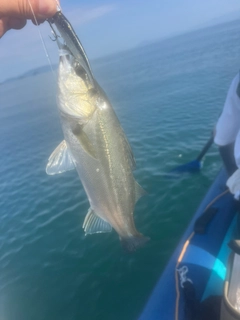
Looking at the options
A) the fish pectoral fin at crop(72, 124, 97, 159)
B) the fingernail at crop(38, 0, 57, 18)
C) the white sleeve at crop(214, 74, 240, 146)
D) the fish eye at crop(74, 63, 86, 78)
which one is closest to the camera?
the fingernail at crop(38, 0, 57, 18)

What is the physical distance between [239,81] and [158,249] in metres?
4.28

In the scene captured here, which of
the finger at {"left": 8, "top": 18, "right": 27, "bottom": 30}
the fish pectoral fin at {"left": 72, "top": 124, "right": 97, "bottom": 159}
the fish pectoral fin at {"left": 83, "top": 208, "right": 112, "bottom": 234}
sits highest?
the finger at {"left": 8, "top": 18, "right": 27, "bottom": 30}

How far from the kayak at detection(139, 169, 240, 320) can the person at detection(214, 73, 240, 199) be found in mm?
887

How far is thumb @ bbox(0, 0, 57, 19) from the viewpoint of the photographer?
2.14m

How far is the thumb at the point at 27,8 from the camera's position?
2137 mm

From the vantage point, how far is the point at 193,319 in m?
3.38

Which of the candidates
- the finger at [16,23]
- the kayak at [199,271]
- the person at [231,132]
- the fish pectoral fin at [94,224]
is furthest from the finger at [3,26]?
the kayak at [199,271]

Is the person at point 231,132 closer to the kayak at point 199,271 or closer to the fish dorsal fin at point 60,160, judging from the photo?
the kayak at point 199,271

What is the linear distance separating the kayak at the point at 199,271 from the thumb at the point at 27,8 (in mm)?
2884

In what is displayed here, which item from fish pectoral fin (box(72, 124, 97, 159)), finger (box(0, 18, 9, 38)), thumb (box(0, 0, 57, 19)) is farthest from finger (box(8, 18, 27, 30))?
fish pectoral fin (box(72, 124, 97, 159))

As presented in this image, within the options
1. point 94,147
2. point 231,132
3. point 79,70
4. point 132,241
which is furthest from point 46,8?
point 231,132

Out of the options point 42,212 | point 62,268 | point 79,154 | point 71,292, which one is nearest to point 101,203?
point 79,154

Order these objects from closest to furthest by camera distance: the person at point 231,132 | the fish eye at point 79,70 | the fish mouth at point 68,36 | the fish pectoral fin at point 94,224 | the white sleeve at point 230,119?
the fish mouth at point 68,36
the fish eye at point 79,70
the fish pectoral fin at point 94,224
the person at point 231,132
the white sleeve at point 230,119

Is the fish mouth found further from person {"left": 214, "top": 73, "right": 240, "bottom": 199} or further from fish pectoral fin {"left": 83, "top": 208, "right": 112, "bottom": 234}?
person {"left": 214, "top": 73, "right": 240, "bottom": 199}
